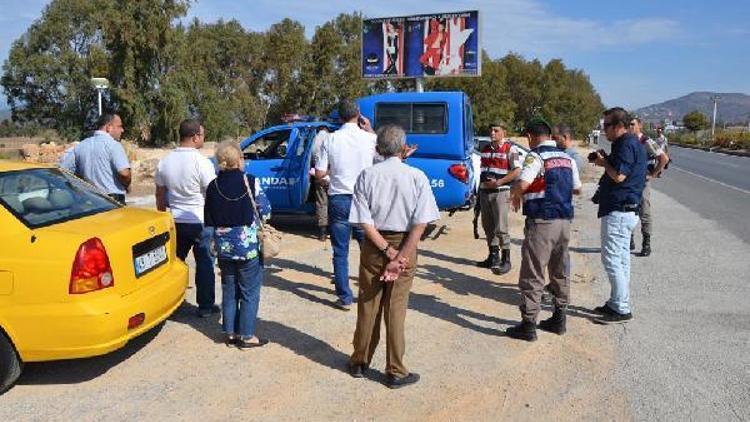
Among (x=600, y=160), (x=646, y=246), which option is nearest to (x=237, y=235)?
(x=600, y=160)

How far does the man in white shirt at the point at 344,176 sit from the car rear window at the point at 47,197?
192cm

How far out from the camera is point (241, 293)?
4777 mm

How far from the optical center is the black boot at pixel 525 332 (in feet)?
16.6

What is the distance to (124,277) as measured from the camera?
162 inches

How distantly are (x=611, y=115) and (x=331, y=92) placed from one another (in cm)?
3633

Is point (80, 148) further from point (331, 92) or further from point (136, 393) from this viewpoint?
point (331, 92)

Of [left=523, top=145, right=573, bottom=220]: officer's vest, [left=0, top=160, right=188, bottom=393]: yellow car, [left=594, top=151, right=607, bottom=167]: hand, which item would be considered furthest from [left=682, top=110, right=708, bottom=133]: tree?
[left=0, top=160, right=188, bottom=393]: yellow car

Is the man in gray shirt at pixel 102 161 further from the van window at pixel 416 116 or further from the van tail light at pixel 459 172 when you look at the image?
the van tail light at pixel 459 172

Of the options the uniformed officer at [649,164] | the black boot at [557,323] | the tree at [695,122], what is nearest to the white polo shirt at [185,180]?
the black boot at [557,323]

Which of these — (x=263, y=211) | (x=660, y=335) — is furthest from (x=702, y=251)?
(x=263, y=211)

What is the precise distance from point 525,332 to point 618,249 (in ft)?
3.90

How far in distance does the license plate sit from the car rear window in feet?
1.78

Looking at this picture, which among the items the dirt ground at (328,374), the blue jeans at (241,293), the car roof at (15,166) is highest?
the car roof at (15,166)

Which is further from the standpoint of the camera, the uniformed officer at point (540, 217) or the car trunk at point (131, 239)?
the uniformed officer at point (540, 217)
